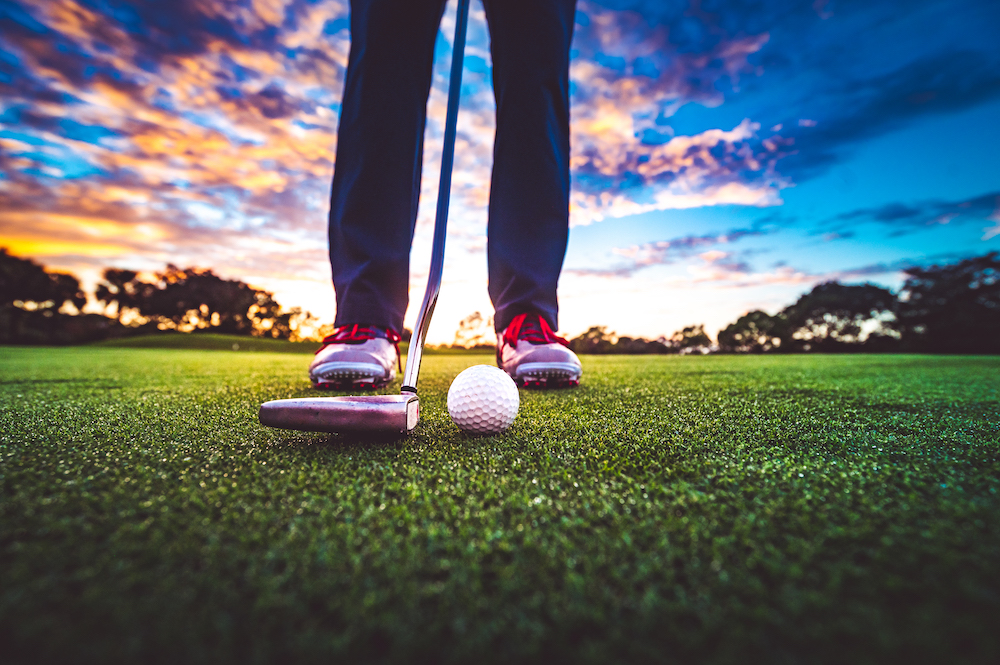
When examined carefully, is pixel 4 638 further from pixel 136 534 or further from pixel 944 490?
pixel 944 490

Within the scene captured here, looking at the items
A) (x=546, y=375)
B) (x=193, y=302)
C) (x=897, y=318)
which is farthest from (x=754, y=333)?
(x=193, y=302)

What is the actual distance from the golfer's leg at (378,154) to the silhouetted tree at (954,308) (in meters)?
18.8

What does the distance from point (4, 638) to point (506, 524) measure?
0.52 m

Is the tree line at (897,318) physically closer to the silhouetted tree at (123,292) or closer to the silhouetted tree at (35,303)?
the silhouetted tree at (35,303)

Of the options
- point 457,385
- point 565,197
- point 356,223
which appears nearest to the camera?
point 457,385

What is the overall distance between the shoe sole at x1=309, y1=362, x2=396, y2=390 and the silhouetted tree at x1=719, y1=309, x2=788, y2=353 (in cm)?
1051

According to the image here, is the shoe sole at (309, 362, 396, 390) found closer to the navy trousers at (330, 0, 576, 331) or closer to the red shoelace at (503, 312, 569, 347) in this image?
the navy trousers at (330, 0, 576, 331)

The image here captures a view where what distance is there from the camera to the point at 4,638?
0.43m

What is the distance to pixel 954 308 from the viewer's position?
54.7ft

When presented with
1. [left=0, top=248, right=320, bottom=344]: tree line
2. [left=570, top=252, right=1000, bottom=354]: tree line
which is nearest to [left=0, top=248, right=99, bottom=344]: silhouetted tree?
[left=0, top=248, right=320, bottom=344]: tree line

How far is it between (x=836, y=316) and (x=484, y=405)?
65.7 ft

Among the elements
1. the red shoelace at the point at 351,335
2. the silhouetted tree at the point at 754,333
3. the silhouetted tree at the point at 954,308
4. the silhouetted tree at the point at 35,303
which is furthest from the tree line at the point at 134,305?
the silhouetted tree at the point at 954,308

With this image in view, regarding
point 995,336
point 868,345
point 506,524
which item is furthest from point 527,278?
point 995,336

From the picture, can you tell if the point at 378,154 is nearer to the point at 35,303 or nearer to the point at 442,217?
the point at 442,217
